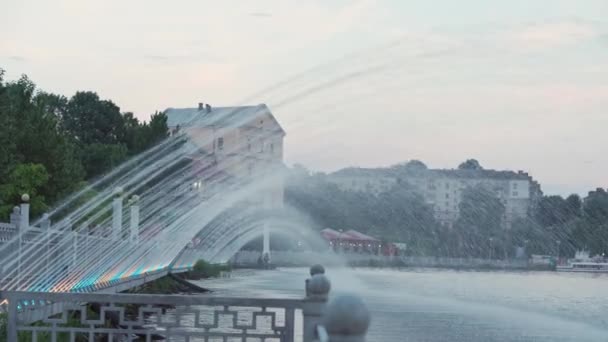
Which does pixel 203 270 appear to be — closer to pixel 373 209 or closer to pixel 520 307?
Result: pixel 520 307

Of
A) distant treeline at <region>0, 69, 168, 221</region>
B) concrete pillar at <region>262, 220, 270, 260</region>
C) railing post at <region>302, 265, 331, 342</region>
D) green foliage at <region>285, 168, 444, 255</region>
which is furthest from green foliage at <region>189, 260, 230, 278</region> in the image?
railing post at <region>302, 265, 331, 342</region>

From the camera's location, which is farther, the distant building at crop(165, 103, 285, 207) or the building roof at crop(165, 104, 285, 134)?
the building roof at crop(165, 104, 285, 134)

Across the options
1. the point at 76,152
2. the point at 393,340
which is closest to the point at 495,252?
the point at 76,152

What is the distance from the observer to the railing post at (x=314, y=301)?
853 centimetres

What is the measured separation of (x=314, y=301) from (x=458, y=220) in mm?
118097

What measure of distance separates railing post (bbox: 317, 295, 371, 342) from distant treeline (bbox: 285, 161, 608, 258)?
8709 centimetres

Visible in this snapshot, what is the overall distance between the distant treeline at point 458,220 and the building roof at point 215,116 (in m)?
9.29

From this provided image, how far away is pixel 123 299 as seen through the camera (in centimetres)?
945

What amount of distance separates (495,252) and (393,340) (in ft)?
336

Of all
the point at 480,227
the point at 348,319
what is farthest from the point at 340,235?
the point at 348,319

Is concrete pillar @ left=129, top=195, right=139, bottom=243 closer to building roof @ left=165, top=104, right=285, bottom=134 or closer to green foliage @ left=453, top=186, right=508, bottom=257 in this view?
building roof @ left=165, top=104, right=285, bottom=134

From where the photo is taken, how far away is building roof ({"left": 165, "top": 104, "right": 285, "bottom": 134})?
70.1m

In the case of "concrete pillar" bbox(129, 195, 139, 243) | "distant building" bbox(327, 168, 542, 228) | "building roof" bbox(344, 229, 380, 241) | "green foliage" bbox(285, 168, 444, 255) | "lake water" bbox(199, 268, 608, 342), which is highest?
"distant building" bbox(327, 168, 542, 228)

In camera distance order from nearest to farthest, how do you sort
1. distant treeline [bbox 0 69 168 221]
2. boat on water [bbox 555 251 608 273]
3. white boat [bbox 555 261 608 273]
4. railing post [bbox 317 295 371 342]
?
railing post [bbox 317 295 371 342] → distant treeline [bbox 0 69 168 221] → white boat [bbox 555 261 608 273] → boat on water [bbox 555 251 608 273]
